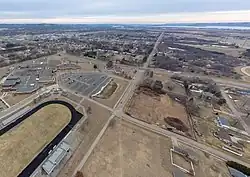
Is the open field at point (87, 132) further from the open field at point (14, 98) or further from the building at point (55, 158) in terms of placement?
the open field at point (14, 98)

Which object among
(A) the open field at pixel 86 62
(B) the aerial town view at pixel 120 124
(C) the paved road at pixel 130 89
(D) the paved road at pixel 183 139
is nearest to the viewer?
(B) the aerial town view at pixel 120 124

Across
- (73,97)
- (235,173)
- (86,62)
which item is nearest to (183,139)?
(235,173)

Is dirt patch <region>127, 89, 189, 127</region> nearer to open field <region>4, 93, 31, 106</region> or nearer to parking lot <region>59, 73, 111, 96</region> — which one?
parking lot <region>59, 73, 111, 96</region>

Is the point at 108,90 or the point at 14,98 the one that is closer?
the point at 14,98

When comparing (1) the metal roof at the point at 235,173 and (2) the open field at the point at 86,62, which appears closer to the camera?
(1) the metal roof at the point at 235,173

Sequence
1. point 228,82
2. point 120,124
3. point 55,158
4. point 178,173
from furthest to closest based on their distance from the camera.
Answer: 1. point 228,82
2. point 120,124
3. point 55,158
4. point 178,173

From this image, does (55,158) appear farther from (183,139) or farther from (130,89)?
(130,89)

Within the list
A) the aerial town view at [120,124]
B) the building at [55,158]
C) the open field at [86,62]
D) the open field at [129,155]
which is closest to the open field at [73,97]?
the aerial town view at [120,124]
